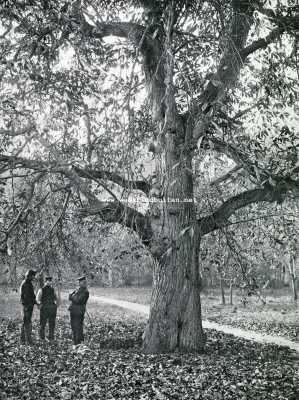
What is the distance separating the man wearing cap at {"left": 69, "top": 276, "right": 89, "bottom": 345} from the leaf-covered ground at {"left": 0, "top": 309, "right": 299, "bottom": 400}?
0.48 m

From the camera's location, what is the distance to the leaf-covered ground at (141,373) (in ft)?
20.5

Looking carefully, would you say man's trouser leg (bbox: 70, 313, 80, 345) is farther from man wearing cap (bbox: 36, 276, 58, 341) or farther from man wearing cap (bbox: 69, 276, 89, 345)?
man wearing cap (bbox: 36, 276, 58, 341)

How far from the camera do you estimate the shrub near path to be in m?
6.24

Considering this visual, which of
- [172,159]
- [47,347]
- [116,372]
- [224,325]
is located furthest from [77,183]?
[224,325]

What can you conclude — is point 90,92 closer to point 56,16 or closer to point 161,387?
point 56,16

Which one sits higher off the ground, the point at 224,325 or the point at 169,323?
the point at 169,323

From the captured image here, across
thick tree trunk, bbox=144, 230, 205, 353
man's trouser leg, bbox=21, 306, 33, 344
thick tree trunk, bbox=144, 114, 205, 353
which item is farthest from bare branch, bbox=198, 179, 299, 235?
man's trouser leg, bbox=21, 306, 33, 344

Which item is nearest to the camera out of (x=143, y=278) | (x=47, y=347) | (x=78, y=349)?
(x=78, y=349)

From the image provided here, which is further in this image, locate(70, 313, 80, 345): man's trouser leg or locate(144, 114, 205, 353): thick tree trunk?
locate(70, 313, 80, 345): man's trouser leg

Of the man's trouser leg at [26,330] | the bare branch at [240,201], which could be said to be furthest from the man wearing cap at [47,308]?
the bare branch at [240,201]

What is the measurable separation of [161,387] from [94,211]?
3672 mm

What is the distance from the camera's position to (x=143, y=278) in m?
45.2

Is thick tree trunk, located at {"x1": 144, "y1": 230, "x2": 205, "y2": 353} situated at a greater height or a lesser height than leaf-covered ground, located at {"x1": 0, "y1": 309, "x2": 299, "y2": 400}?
greater

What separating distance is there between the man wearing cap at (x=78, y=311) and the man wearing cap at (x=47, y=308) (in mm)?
979
